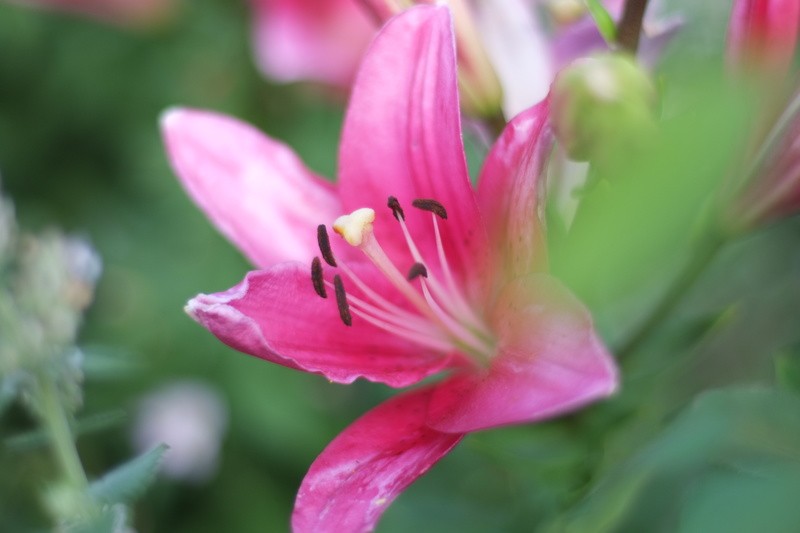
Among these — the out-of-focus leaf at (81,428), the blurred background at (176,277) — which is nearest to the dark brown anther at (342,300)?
the out-of-focus leaf at (81,428)

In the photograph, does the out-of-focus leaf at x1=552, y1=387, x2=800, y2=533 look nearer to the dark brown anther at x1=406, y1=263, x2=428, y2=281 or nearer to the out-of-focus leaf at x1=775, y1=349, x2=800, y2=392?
the out-of-focus leaf at x1=775, y1=349, x2=800, y2=392

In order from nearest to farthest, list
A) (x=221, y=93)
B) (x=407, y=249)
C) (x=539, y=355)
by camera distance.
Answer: (x=539, y=355) < (x=407, y=249) < (x=221, y=93)

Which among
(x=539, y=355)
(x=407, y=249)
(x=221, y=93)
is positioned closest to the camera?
→ (x=539, y=355)

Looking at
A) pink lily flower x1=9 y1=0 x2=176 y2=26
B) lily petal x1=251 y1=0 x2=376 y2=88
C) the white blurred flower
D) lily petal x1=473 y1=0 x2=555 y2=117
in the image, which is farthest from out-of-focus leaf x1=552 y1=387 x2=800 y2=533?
pink lily flower x1=9 y1=0 x2=176 y2=26

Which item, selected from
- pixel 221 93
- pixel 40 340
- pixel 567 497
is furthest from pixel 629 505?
pixel 221 93

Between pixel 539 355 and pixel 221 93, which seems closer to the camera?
pixel 539 355

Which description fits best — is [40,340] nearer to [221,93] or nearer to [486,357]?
[486,357]

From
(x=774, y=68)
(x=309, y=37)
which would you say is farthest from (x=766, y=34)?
(x=309, y=37)
